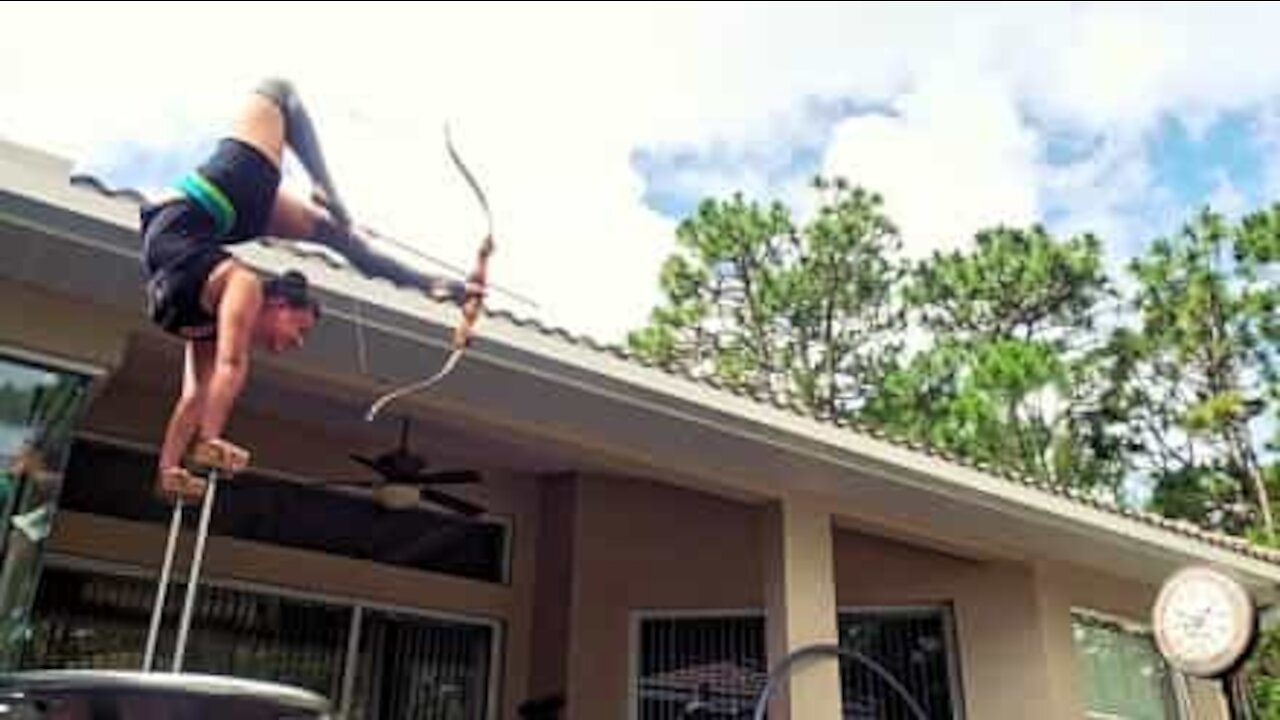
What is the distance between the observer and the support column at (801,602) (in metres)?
4.86

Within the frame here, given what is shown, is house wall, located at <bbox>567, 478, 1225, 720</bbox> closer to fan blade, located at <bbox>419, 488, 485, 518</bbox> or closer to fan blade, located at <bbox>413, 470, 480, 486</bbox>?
fan blade, located at <bbox>419, 488, 485, 518</bbox>

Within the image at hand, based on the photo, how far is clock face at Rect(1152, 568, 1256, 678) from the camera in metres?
4.75

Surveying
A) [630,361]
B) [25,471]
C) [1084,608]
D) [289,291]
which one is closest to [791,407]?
[630,361]

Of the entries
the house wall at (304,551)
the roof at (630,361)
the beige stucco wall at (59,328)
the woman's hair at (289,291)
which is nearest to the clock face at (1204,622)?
the roof at (630,361)

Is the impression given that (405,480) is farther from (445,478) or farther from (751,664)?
(751,664)

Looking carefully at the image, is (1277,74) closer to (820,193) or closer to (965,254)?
(965,254)

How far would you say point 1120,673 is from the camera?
6777 millimetres

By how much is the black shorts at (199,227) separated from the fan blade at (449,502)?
2.95 m

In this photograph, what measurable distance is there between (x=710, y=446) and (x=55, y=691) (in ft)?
10.6

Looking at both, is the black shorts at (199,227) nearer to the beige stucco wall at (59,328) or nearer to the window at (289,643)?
the beige stucco wall at (59,328)

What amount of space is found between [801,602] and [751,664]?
97 centimetres

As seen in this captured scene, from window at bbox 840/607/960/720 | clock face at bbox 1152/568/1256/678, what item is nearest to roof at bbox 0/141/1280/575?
clock face at bbox 1152/568/1256/678

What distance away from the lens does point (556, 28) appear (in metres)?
4.32

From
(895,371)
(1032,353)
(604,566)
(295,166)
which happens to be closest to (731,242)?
(895,371)
